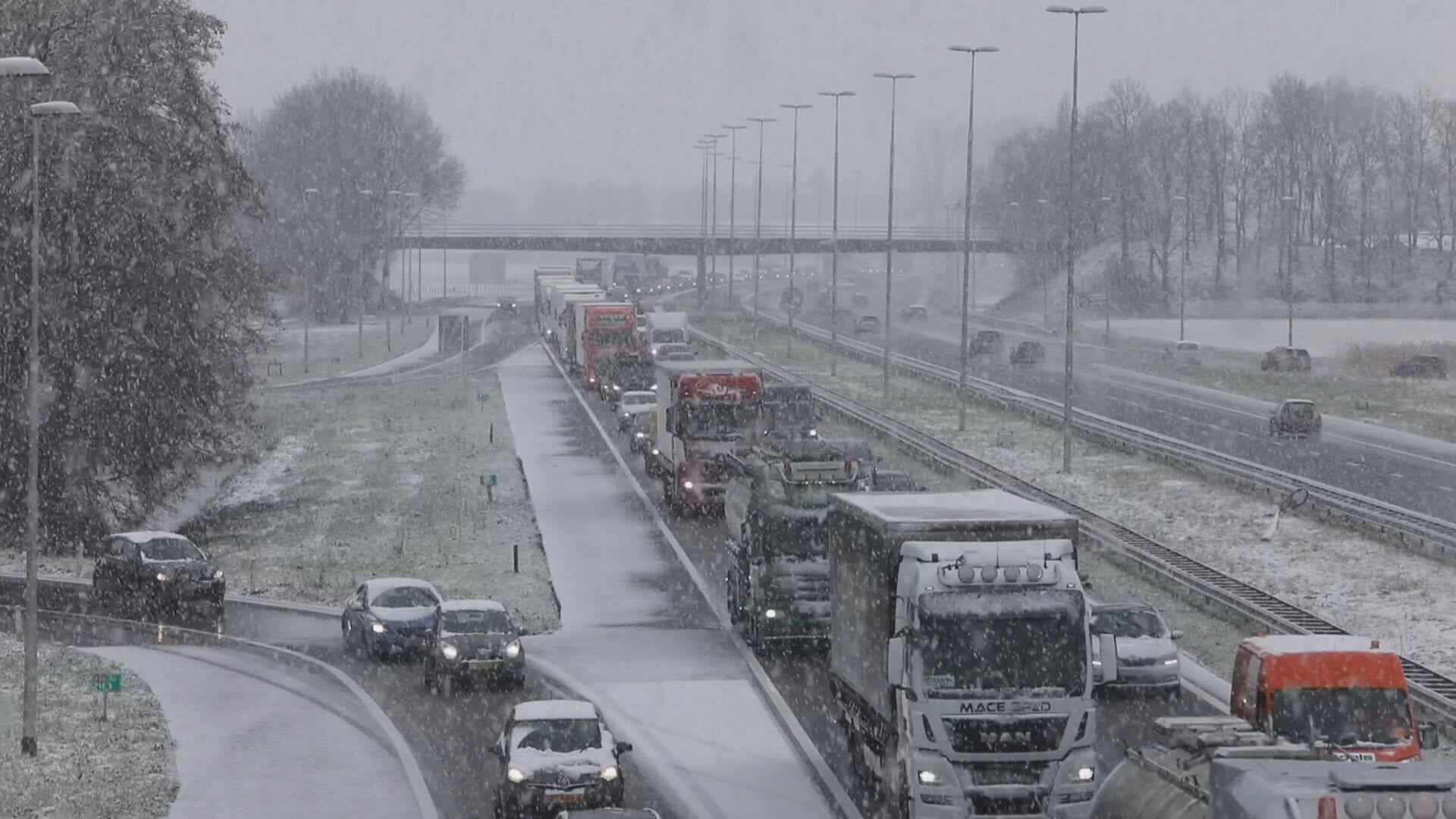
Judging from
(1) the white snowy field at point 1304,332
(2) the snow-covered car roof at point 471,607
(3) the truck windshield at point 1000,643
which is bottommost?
(2) the snow-covered car roof at point 471,607

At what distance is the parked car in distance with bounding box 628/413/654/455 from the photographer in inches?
2206

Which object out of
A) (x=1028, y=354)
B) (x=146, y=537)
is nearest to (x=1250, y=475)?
(x=146, y=537)

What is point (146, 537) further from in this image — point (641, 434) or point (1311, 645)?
point (1311, 645)

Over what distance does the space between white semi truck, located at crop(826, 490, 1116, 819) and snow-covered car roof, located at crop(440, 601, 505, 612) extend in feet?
34.3

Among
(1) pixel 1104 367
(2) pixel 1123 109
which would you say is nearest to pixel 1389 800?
(1) pixel 1104 367

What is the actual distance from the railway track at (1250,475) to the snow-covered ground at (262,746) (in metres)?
22.4

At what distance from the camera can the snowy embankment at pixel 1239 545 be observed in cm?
3303

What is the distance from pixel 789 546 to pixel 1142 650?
18.3 feet

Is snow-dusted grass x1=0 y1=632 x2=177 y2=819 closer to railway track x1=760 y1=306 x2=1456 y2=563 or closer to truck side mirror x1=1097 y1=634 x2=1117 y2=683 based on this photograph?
truck side mirror x1=1097 y1=634 x2=1117 y2=683

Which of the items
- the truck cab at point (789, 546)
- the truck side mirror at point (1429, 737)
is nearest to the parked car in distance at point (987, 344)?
the truck cab at point (789, 546)

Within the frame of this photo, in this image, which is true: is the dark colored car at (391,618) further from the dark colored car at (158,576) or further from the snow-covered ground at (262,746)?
the dark colored car at (158,576)

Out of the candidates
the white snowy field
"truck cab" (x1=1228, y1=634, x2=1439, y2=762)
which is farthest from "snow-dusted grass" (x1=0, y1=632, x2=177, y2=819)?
the white snowy field

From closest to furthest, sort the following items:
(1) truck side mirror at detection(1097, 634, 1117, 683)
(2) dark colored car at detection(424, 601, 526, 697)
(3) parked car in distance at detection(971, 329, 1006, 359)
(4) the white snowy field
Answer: (1) truck side mirror at detection(1097, 634, 1117, 683) < (2) dark colored car at detection(424, 601, 526, 697) < (3) parked car in distance at detection(971, 329, 1006, 359) < (4) the white snowy field

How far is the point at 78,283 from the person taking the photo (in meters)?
45.2
